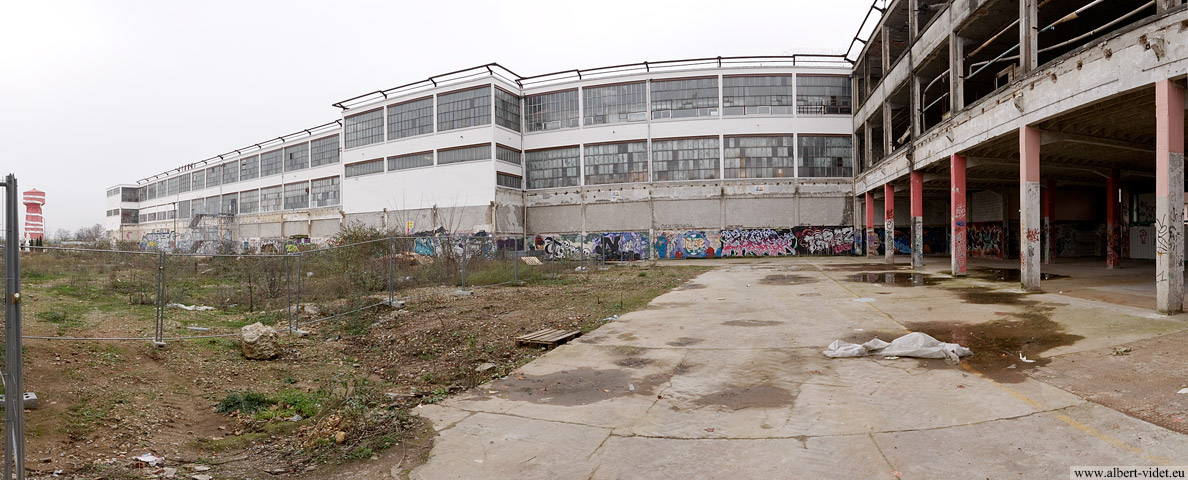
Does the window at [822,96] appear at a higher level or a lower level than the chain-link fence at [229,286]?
higher

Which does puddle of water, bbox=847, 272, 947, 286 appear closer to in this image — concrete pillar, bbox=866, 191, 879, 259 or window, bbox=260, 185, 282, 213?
concrete pillar, bbox=866, 191, 879, 259

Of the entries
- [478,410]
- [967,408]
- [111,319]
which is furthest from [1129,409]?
[111,319]

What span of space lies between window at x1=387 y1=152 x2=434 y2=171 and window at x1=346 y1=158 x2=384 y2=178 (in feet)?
3.55

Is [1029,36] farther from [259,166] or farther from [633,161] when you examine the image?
[259,166]

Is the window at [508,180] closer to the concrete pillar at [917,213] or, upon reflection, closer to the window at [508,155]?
the window at [508,155]

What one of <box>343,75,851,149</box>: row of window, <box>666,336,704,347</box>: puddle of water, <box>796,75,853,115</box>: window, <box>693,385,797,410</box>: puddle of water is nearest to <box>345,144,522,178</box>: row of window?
<box>343,75,851,149</box>: row of window

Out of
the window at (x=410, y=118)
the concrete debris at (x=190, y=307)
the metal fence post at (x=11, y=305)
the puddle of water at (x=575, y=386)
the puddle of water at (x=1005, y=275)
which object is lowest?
the puddle of water at (x=575, y=386)

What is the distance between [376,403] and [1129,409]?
6.92 meters

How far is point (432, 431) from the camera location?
186 inches

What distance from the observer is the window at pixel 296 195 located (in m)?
51.9

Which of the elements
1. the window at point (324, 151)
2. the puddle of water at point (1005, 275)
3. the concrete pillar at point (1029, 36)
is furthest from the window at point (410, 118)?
the concrete pillar at point (1029, 36)

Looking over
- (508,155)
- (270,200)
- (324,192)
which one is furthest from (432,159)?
(270,200)

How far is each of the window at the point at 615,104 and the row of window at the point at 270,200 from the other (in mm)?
24345

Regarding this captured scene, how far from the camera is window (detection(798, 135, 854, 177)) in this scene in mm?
38125
